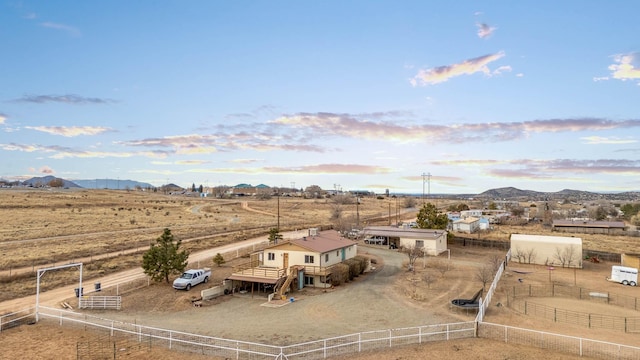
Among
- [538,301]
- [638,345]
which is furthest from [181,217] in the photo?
[638,345]

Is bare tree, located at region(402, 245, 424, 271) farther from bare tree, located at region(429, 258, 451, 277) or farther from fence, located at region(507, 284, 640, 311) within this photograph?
fence, located at region(507, 284, 640, 311)

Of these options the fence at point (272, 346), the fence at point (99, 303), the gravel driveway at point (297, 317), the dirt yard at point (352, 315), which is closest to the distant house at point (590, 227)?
the dirt yard at point (352, 315)

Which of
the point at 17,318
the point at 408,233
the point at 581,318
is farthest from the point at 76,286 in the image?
the point at 408,233

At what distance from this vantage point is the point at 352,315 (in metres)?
27.8

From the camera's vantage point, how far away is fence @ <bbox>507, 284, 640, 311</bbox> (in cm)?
3216

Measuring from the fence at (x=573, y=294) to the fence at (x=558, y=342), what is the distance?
9.61 m

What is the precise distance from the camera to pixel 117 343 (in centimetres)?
2247

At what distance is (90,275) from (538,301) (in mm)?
38555

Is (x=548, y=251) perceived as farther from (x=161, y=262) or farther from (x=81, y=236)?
(x=81, y=236)

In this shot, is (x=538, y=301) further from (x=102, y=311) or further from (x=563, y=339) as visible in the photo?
(x=102, y=311)

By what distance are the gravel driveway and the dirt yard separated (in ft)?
0.19

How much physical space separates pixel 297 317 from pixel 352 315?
3.72 metres

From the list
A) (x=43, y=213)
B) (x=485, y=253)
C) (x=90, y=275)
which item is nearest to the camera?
(x=90, y=275)

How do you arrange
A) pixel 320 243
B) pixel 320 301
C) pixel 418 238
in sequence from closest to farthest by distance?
pixel 320 301 < pixel 320 243 < pixel 418 238
